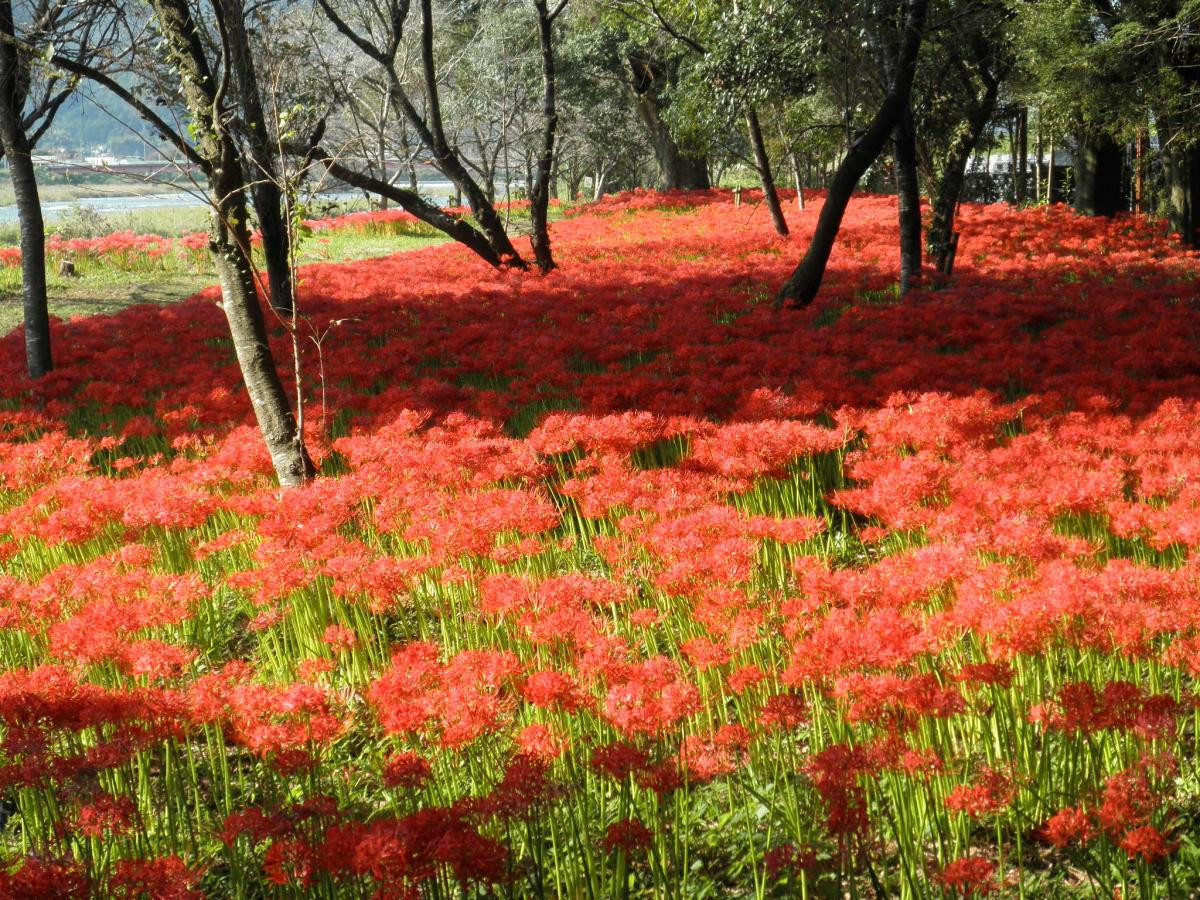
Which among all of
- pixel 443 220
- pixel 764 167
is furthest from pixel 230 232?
pixel 764 167

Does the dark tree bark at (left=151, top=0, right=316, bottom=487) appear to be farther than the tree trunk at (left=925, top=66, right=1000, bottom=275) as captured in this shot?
No

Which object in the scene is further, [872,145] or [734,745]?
[872,145]

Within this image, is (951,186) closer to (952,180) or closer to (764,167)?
(952,180)

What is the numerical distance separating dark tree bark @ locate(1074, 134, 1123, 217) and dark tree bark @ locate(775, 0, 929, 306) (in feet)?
46.5

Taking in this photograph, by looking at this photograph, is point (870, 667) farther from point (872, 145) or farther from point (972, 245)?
point (972, 245)

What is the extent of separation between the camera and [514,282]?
17344 millimetres

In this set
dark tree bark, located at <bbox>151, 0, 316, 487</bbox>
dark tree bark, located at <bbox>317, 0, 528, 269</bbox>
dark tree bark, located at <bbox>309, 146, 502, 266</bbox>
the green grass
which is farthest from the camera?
dark tree bark, located at <bbox>309, 146, 502, 266</bbox>

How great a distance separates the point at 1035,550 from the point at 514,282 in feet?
46.6

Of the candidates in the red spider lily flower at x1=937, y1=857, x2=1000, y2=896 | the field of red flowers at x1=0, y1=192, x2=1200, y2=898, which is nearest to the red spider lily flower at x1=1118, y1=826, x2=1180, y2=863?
the field of red flowers at x1=0, y1=192, x2=1200, y2=898

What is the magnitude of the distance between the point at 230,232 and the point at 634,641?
3.71 m

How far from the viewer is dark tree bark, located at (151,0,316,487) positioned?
602 cm

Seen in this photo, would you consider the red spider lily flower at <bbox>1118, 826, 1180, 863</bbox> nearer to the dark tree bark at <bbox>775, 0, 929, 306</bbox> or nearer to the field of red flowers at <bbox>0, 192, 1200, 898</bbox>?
the field of red flowers at <bbox>0, 192, 1200, 898</bbox>

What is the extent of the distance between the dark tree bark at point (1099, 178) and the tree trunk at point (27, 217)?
76.7 feet

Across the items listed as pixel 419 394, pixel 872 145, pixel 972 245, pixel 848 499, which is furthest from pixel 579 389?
pixel 972 245
